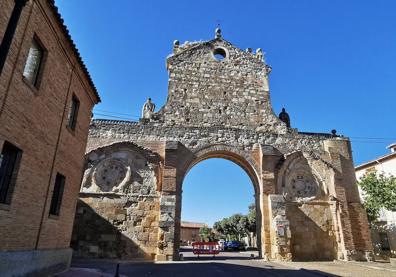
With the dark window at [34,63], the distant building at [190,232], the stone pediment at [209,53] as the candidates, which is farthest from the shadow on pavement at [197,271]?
the distant building at [190,232]

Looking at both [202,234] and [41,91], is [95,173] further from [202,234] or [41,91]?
[202,234]

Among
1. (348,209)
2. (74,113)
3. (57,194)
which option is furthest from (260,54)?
(57,194)

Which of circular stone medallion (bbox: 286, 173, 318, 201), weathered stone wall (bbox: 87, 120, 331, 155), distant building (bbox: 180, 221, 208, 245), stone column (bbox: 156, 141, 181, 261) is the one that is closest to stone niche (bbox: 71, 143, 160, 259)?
stone column (bbox: 156, 141, 181, 261)

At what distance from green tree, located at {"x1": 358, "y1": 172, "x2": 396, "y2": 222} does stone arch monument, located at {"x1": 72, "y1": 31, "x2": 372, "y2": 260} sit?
3.44 m

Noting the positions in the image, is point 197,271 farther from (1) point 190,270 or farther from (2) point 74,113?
(2) point 74,113

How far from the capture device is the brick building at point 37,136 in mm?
6180

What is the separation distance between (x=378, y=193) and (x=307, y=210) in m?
6.92

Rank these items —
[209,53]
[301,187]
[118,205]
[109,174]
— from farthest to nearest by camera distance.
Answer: [209,53] < [301,187] < [109,174] < [118,205]

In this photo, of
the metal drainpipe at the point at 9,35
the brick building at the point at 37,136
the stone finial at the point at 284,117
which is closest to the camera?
the metal drainpipe at the point at 9,35

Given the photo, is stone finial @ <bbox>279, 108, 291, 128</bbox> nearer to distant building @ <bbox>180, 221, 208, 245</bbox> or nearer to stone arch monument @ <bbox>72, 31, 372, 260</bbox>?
stone arch monument @ <bbox>72, 31, 372, 260</bbox>

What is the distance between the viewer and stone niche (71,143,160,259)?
44.4ft

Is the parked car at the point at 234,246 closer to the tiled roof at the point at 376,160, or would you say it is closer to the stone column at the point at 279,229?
the tiled roof at the point at 376,160

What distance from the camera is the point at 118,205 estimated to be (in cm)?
1423

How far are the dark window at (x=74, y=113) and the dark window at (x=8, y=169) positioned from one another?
3384mm
